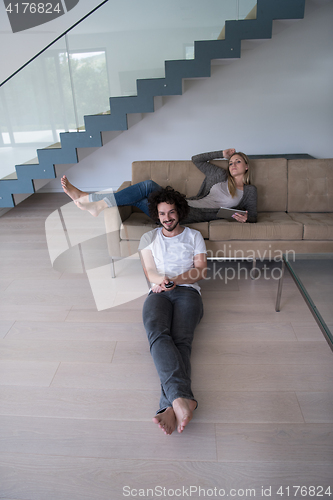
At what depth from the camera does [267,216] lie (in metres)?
2.74

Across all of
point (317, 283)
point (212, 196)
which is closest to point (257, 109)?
point (212, 196)

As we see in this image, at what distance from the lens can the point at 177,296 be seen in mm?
1930

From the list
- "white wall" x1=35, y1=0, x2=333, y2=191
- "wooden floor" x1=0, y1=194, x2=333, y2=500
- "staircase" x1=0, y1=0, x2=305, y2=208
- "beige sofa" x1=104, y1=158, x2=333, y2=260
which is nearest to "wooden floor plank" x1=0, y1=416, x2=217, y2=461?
"wooden floor" x1=0, y1=194, x2=333, y2=500

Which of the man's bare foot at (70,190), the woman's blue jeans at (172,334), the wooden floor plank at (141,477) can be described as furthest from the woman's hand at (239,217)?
the wooden floor plank at (141,477)

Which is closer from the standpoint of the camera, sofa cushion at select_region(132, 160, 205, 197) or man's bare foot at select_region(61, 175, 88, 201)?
man's bare foot at select_region(61, 175, 88, 201)

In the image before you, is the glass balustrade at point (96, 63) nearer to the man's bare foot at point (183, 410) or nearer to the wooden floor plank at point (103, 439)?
the wooden floor plank at point (103, 439)

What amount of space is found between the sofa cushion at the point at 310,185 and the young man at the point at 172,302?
119cm

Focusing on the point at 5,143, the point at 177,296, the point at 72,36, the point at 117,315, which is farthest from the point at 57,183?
the point at 177,296

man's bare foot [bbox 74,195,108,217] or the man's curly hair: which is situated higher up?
the man's curly hair

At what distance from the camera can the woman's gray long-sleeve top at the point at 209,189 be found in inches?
103

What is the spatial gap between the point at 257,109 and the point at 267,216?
241cm

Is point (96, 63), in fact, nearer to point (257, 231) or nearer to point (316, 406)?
point (257, 231)

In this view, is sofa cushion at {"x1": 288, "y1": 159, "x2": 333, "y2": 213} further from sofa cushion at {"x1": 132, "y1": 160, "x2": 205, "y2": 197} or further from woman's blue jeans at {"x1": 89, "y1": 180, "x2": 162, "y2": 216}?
woman's blue jeans at {"x1": 89, "y1": 180, "x2": 162, "y2": 216}

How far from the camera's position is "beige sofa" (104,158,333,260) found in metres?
2.48
